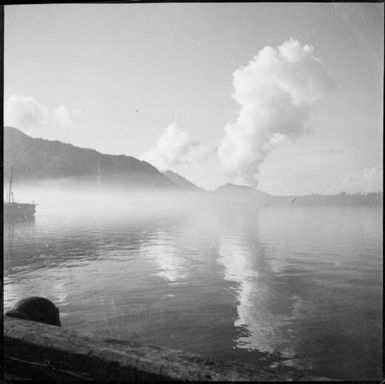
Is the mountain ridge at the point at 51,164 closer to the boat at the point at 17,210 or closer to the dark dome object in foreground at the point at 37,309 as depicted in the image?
the boat at the point at 17,210

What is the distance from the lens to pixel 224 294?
13773mm

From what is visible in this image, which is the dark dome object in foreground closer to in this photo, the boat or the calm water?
the calm water

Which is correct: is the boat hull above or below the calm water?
above

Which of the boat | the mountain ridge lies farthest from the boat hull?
the mountain ridge

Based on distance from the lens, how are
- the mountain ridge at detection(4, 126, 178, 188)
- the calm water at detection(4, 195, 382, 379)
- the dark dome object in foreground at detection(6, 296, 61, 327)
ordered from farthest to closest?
the mountain ridge at detection(4, 126, 178, 188) → the calm water at detection(4, 195, 382, 379) → the dark dome object in foreground at detection(6, 296, 61, 327)

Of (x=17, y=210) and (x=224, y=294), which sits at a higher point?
(x=17, y=210)

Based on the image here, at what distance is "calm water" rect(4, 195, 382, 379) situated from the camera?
8.00 meters

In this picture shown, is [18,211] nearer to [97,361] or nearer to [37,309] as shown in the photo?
[37,309]

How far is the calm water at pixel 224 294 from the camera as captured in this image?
8000 millimetres

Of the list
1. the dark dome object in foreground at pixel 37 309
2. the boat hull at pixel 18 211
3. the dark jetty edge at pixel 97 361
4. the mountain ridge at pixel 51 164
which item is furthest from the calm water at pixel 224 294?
the mountain ridge at pixel 51 164

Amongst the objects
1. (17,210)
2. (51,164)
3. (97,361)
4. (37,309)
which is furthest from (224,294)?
(51,164)

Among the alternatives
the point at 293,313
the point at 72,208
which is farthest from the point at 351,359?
the point at 72,208

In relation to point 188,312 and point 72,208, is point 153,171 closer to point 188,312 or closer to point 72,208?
point 72,208

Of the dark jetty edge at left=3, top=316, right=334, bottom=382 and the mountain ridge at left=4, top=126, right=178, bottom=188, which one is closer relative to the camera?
the dark jetty edge at left=3, top=316, right=334, bottom=382
